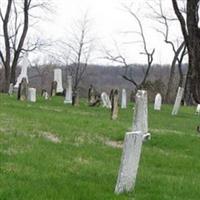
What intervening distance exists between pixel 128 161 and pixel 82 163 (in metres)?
1.95

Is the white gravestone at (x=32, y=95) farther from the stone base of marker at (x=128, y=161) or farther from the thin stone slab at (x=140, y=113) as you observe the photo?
the stone base of marker at (x=128, y=161)

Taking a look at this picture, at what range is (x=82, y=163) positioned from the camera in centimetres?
952

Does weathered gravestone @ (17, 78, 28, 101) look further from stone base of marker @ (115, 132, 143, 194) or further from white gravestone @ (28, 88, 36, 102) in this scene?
stone base of marker @ (115, 132, 143, 194)

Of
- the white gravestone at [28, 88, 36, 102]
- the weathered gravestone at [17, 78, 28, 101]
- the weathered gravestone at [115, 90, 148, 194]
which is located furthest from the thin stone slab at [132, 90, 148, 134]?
the white gravestone at [28, 88, 36, 102]

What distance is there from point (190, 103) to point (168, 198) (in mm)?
37457

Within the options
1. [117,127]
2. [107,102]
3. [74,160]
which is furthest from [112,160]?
[107,102]

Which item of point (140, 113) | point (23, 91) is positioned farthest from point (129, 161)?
point (23, 91)

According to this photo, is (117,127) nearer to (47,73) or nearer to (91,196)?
(91,196)

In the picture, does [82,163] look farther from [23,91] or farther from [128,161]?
[23,91]

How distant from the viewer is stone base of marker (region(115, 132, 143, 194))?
7629 millimetres

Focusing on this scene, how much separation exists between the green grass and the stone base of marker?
17cm

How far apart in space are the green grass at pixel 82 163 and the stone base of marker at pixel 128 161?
0.17m

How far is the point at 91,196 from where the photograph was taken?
7145mm

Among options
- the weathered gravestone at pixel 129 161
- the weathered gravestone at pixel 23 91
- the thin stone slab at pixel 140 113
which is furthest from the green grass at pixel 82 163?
the weathered gravestone at pixel 23 91
